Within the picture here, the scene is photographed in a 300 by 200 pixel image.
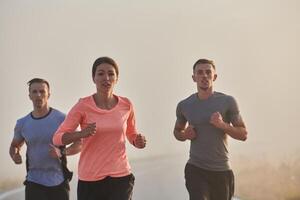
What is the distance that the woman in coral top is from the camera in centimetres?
225

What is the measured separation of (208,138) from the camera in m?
2.77

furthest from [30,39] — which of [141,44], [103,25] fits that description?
[141,44]

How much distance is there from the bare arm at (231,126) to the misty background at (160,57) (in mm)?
1356

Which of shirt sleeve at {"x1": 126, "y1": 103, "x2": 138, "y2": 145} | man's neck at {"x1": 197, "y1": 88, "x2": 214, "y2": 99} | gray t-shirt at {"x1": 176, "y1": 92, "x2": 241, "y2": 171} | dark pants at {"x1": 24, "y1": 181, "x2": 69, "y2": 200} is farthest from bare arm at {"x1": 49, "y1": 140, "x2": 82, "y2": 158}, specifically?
man's neck at {"x1": 197, "y1": 88, "x2": 214, "y2": 99}

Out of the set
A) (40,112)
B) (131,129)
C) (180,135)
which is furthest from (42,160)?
(180,135)

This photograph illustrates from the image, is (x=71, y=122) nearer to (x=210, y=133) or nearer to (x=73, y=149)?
(x=73, y=149)

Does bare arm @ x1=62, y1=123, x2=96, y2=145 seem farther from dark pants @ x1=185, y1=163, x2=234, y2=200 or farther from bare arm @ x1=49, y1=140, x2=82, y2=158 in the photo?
dark pants @ x1=185, y1=163, x2=234, y2=200

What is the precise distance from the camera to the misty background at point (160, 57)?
3.93 meters

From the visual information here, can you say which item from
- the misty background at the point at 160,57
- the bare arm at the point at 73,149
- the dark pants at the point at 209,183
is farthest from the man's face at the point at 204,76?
the misty background at the point at 160,57

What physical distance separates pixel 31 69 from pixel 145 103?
0.95m

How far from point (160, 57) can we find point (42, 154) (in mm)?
1548

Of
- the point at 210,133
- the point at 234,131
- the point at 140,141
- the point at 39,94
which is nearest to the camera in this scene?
the point at 140,141

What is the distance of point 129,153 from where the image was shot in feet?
13.3

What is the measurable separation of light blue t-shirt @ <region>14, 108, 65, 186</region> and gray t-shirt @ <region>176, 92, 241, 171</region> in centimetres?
81
